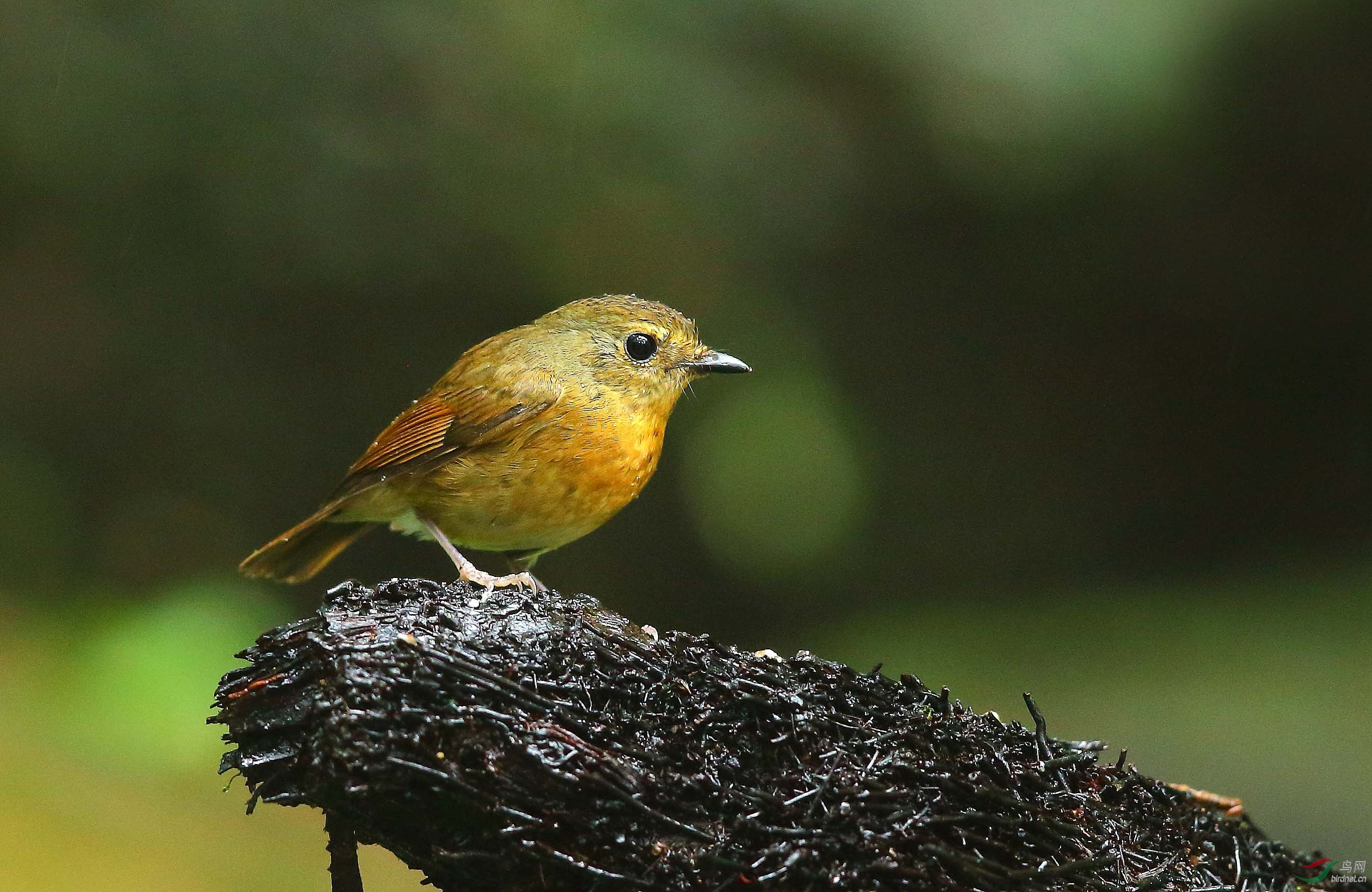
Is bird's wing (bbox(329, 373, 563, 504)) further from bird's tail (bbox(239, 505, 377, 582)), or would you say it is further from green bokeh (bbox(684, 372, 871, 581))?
green bokeh (bbox(684, 372, 871, 581))

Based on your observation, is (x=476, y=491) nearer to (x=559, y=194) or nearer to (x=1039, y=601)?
(x=559, y=194)

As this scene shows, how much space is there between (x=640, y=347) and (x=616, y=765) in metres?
1.68

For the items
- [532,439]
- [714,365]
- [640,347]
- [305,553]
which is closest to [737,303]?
[714,365]

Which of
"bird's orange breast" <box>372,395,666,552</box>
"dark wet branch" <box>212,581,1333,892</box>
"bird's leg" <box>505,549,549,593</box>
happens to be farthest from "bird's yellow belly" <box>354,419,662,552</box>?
"dark wet branch" <box>212,581,1333,892</box>

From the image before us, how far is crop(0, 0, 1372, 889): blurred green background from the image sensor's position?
4.90 metres

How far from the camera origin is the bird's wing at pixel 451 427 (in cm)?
321

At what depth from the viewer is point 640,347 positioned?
3467 mm

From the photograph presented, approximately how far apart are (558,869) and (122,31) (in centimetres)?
446

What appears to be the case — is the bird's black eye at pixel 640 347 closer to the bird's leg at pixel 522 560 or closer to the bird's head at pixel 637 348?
the bird's head at pixel 637 348

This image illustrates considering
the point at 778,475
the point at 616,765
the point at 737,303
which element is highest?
the point at 737,303

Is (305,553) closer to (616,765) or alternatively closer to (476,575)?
(476,575)

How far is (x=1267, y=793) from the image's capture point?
4.70 metres

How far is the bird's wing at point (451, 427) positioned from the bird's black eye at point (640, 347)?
0.31 meters

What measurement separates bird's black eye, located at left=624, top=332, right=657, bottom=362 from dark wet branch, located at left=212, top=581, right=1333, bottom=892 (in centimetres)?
122
